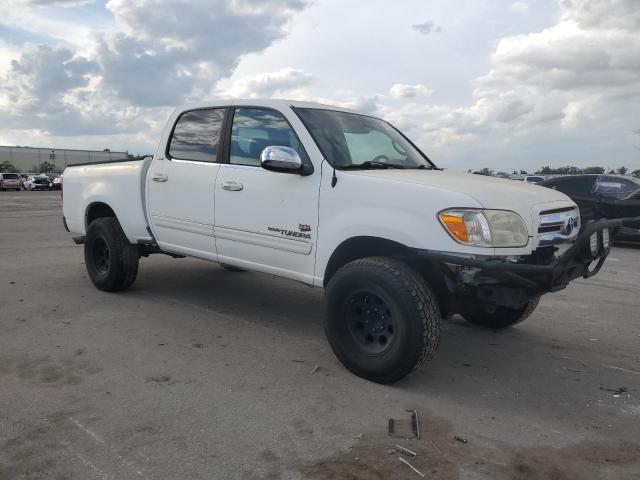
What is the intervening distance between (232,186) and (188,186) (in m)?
0.64

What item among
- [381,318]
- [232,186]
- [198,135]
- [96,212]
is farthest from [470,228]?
[96,212]

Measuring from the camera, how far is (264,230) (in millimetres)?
4562

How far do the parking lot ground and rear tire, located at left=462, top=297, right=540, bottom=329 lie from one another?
109 millimetres

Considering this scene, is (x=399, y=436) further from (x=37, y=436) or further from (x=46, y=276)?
(x=46, y=276)

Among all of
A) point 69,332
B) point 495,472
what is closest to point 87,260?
point 69,332

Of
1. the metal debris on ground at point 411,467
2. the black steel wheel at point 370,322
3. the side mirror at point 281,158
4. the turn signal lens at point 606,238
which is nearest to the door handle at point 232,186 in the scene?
the side mirror at point 281,158

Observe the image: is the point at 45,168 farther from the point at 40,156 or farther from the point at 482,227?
the point at 482,227

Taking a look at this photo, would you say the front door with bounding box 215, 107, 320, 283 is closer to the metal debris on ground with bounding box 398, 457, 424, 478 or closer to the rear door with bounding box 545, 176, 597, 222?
the metal debris on ground with bounding box 398, 457, 424, 478

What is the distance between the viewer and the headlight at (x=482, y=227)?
11.4 ft

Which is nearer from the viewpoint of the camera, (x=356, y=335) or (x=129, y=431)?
(x=129, y=431)

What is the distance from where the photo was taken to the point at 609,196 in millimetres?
11914

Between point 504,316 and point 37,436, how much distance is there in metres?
3.86

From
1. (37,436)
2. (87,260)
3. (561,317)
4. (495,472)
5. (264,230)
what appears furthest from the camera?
(87,260)

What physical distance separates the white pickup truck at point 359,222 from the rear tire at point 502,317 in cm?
2
